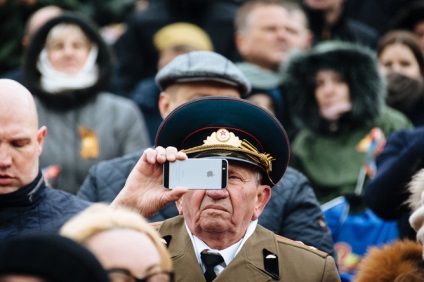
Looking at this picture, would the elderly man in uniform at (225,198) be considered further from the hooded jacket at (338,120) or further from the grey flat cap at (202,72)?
the hooded jacket at (338,120)

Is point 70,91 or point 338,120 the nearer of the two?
point 70,91

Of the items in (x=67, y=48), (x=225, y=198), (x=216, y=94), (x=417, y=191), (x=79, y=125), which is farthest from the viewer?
(x=67, y=48)

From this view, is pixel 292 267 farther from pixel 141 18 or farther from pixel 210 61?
pixel 141 18

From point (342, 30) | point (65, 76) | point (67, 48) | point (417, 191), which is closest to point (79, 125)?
point (65, 76)

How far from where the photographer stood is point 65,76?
7.69m

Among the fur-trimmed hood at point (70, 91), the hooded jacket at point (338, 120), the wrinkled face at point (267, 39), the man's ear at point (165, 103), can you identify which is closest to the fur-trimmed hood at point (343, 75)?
the hooded jacket at point (338, 120)

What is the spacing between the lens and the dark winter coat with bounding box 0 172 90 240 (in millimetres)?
4879

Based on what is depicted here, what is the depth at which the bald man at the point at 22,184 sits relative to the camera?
4.89 m

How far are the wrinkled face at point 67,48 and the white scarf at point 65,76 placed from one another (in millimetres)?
32

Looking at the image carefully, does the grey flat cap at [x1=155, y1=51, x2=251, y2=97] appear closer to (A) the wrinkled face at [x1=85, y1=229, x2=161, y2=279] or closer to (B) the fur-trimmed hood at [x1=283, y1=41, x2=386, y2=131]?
(B) the fur-trimmed hood at [x1=283, y1=41, x2=386, y2=131]

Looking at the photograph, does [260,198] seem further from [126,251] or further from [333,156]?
[333,156]

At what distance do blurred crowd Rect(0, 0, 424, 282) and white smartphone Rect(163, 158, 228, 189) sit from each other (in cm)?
52

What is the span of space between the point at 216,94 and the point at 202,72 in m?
0.15

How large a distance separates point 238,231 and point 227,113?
556mm
